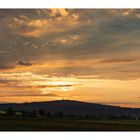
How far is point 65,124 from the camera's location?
106 metres

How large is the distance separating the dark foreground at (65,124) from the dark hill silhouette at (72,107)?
2.5 inches

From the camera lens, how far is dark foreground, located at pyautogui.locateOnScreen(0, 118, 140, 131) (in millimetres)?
106125

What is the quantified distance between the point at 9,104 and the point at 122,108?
0.89 meters

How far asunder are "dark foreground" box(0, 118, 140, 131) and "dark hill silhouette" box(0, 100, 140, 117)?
6 centimetres

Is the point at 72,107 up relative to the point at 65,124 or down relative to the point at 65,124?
up

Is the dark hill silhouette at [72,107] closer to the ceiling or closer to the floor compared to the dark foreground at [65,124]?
closer to the ceiling

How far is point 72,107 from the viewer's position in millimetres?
106125

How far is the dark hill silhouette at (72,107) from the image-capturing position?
106125mm

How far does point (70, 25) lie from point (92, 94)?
568 millimetres

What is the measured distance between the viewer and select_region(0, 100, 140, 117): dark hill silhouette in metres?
106

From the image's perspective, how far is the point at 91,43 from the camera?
106 metres

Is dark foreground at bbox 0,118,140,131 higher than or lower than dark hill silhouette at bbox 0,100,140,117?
lower

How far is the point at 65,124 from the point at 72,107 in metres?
0.14

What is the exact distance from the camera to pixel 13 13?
106125 mm
